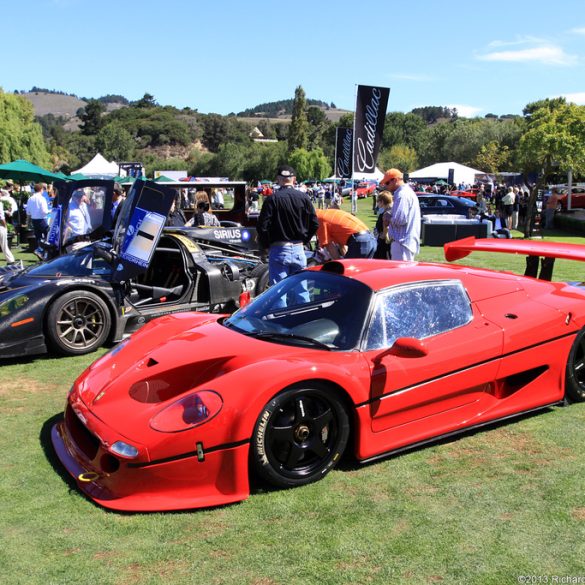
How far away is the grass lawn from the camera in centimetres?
261

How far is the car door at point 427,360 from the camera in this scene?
3.57m

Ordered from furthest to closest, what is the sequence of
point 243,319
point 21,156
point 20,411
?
point 21,156, point 20,411, point 243,319

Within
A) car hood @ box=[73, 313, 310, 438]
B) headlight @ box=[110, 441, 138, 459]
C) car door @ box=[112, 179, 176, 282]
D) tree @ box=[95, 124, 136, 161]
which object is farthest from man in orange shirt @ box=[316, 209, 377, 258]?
tree @ box=[95, 124, 136, 161]

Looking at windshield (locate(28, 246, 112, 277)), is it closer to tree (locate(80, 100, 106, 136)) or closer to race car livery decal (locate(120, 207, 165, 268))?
race car livery decal (locate(120, 207, 165, 268))

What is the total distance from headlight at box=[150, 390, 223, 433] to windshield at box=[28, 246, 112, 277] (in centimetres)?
369

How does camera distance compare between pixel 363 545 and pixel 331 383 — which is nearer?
pixel 363 545

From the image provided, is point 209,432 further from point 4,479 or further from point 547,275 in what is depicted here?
point 547,275

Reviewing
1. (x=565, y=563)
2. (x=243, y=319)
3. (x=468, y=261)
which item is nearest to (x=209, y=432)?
(x=243, y=319)

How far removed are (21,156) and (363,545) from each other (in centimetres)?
5044

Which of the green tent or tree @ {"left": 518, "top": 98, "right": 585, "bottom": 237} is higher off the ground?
tree @ {"left": 518, "top": 98, "right": 585, "bottom": 237}

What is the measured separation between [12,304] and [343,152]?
44.1 ft

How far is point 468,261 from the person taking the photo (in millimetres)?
12906

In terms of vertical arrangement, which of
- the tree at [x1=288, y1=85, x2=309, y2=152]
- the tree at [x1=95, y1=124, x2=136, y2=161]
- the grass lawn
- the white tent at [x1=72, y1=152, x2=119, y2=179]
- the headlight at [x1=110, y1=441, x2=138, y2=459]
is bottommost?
the grass lawn

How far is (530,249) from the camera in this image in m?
5.07
